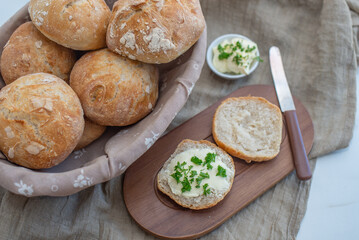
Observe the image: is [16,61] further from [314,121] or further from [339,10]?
[339,10]

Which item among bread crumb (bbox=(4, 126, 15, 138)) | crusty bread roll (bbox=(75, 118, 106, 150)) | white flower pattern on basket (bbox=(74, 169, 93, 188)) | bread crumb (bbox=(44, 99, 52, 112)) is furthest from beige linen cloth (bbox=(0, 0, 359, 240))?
bread crumb (bbox=(44, 99, 52, 112))

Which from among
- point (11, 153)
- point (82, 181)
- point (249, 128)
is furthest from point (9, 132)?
point (249, 128)

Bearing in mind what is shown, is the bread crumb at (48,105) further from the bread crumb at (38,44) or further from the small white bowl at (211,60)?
the small white bowl at (211,60)

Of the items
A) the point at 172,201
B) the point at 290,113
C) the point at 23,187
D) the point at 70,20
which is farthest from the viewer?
the point at 290,113

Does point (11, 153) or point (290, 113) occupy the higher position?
point (11, 153)

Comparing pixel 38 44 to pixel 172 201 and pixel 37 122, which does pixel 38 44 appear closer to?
pixel 37 122
